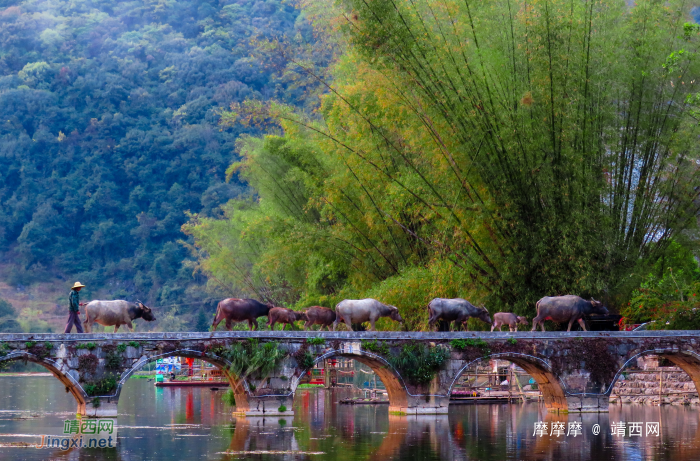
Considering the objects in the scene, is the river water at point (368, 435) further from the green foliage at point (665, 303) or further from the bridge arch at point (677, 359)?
the green foliage at point (665, 303)

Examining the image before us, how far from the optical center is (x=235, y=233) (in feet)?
149

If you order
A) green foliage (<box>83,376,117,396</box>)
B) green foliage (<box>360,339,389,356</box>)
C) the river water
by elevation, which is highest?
green foliage (<box>360,339,389,356</box>)

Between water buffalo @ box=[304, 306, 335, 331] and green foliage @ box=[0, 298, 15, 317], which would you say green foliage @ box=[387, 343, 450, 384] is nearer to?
→ water buffalo @ box=[304, 306, 335, 331]

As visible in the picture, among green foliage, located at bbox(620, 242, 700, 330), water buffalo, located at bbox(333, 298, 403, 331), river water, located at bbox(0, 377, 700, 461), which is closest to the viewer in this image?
river water, located at bbox(0, 377, 700, 461)

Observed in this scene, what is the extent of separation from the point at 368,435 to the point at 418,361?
3026 mm

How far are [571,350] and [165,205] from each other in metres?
69.4

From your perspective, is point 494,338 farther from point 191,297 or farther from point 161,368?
point 191,297

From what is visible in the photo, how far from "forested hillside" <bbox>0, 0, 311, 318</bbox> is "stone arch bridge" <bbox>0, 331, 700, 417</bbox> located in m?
59.0

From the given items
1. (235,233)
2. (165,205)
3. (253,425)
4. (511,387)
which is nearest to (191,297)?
(165,205)

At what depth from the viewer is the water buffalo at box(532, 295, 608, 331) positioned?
24.3m

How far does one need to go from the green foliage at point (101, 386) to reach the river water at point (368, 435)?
117cm

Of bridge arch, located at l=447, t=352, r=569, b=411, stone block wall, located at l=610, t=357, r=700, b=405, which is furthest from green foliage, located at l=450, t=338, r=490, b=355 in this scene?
stone block wall, located at l=610, t=357, r=700, b=405

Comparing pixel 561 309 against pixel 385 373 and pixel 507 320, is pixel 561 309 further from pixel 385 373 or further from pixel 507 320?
pixel 385 373

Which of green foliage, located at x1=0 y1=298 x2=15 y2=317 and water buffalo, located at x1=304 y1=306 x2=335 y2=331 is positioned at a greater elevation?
green foliage, located at x1=0 y1=298 x2=15 y2=317
